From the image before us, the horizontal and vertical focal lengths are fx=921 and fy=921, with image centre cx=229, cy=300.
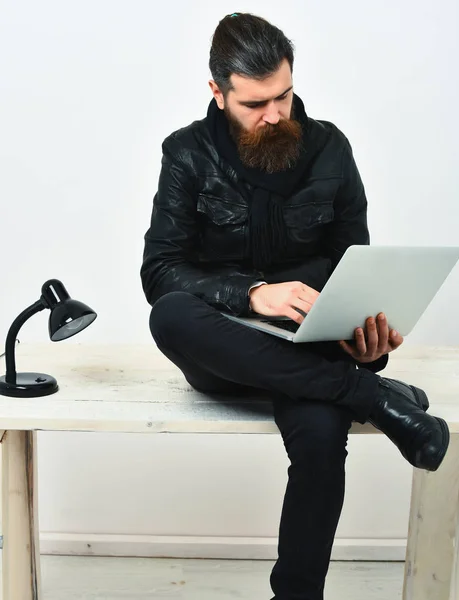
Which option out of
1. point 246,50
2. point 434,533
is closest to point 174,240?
point 246,50

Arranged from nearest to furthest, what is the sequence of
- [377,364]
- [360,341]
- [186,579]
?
[360,341] < [377,364] < [186,579]

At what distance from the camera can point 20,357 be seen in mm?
2156

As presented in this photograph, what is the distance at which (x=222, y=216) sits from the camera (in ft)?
6.61

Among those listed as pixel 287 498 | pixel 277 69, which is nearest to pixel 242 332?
pixel 287 498

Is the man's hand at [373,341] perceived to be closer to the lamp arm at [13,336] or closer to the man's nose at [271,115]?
the man's nose at [271,115]

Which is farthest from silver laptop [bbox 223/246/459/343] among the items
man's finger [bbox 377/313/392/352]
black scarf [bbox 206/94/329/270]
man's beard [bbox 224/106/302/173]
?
man's beard [bbox 224/106/302/173]

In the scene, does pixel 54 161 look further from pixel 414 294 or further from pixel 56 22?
pixel 414 294

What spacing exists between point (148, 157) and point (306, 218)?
65 centimetres

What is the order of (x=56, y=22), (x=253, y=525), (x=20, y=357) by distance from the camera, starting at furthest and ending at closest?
(x=253, y=525), (x=56, y=22), (x=20, y=357)

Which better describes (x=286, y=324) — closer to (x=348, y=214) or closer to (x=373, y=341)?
(x=373, y=341)

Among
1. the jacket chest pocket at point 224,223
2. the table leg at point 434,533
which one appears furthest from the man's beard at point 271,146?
the table leg at point 434,533

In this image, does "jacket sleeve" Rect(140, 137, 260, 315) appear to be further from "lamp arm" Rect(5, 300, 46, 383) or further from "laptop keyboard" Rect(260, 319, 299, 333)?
"lamp arm" Rect(5, 300, 46, 383)

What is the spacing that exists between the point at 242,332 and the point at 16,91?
3.68 feet

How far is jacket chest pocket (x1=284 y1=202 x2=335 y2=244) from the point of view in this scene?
2016 mm
